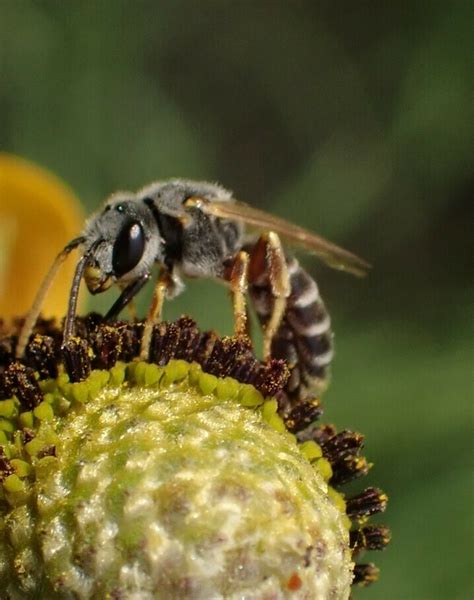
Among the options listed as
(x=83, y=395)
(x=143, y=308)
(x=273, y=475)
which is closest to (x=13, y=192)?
(x=143, y=308)

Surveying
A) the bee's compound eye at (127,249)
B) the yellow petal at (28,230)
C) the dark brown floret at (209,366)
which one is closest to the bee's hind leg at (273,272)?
the dark brown floret at (209,366)

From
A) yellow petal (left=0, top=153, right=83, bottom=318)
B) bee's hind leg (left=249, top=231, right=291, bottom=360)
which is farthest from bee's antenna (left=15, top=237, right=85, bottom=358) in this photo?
yellow petal (left=0, top=153, right=83, bottom=318)

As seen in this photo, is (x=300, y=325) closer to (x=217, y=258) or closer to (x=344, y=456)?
(x=217, y=258)

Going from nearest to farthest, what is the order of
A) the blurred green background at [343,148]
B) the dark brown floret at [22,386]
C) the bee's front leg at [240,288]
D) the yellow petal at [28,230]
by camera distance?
the dark brown floret at [22,386], the bee's front leg at [240,288], the yellow petal at [28,230], the blurred green background at [343,148]

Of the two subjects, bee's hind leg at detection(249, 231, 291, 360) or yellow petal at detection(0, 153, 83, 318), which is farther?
yellow petal at detection(0, 153, 83, 318)

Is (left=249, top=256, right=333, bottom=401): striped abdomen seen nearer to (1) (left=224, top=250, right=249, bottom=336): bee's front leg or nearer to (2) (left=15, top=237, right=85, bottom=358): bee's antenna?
(1) (left=224, top=250, right=249, bottom=336): bee's front leg

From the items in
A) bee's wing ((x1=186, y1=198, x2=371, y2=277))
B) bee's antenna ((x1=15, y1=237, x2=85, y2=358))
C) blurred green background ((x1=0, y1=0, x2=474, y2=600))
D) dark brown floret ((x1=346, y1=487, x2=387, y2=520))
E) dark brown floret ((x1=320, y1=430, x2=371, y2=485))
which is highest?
blurred green background ((x1=0, y1=0, x2=474, y2=600))

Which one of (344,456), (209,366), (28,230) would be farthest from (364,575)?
(28,230)

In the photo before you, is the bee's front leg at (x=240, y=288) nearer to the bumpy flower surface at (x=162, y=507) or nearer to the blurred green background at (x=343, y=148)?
the bumpy flower surface at (x=162, y=507)
